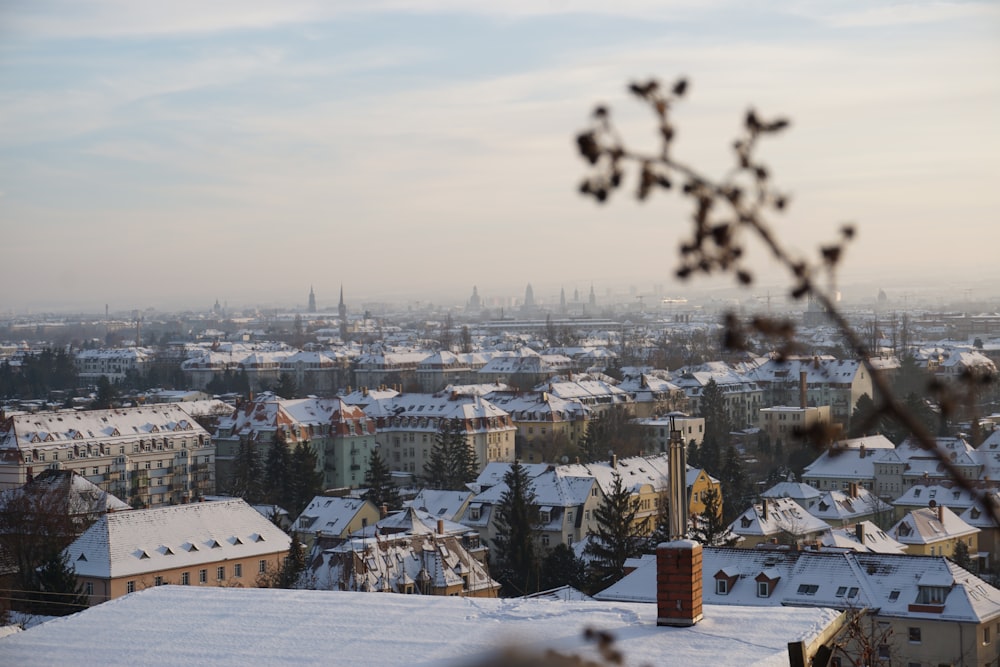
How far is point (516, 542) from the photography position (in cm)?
2780

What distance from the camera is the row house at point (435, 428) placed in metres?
49.5

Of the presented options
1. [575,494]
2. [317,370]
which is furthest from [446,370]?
[575,494]

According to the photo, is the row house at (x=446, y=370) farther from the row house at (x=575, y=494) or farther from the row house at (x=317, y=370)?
the row house at (x=575, y=494)

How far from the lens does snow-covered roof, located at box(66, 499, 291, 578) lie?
2475 centimetres

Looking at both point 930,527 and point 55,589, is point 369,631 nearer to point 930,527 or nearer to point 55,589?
point 55,589

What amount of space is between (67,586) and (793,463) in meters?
26.7

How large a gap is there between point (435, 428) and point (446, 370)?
33288 mm

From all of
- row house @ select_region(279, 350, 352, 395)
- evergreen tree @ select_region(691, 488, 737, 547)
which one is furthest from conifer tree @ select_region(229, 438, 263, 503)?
row house @ select_region(279, 350, 352, 395)

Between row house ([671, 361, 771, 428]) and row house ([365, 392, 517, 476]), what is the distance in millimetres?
12492

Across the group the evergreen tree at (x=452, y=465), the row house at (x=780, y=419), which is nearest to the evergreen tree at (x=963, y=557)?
the evergreen tree at (x=452, y=465)

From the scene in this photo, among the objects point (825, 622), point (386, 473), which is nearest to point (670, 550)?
point (825, 622)

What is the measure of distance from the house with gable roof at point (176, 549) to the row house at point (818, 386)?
102ft

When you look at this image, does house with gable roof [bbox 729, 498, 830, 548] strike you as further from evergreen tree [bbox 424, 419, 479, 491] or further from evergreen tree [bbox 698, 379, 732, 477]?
evergreen tree [bbox 424, 419, 479, 491]

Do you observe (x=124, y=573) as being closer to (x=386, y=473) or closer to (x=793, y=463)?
(x=386, y=473)
